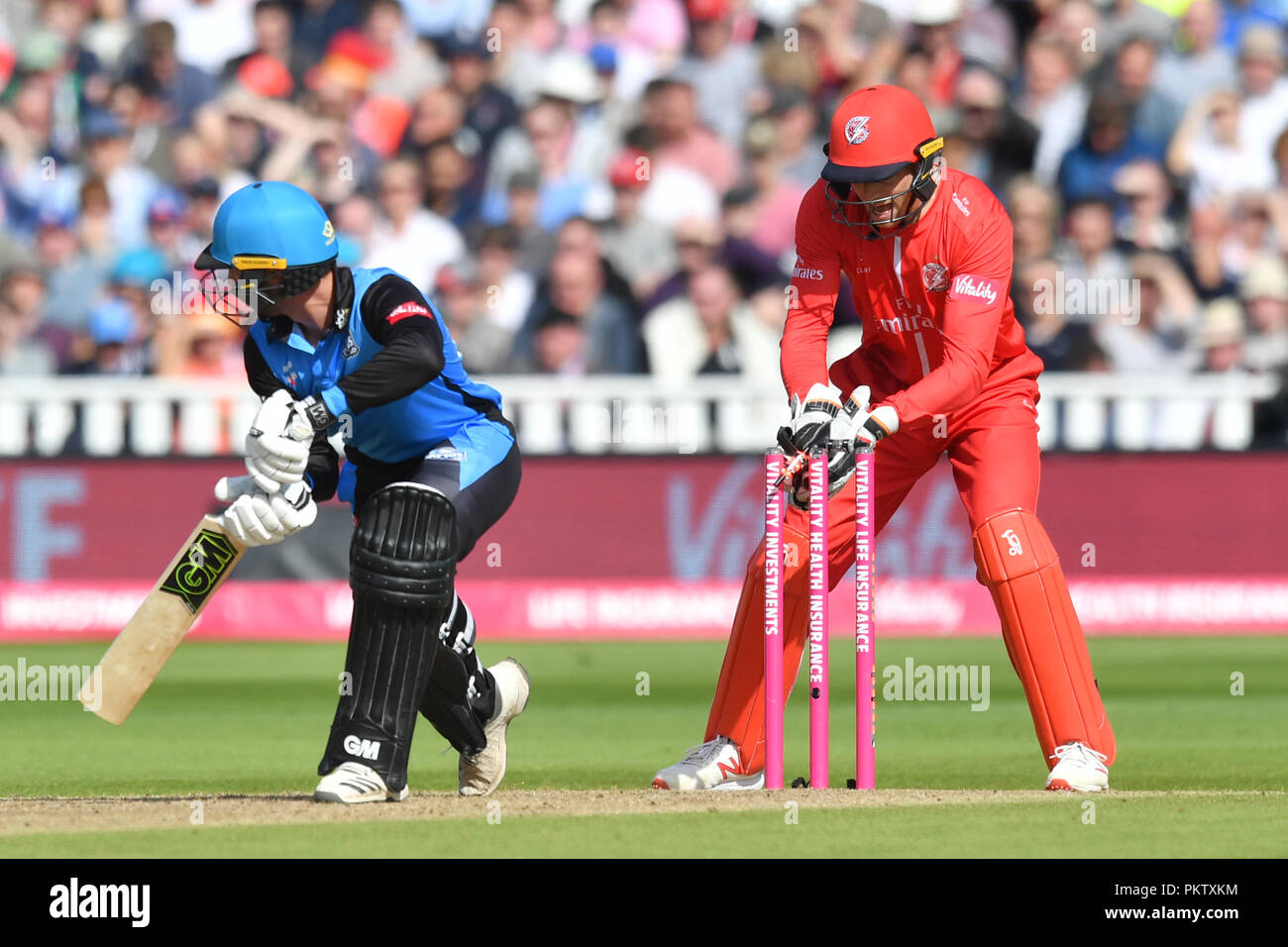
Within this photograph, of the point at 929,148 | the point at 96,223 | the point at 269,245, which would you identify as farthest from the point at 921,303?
the point at 96,223

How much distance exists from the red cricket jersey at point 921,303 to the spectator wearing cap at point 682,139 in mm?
8096

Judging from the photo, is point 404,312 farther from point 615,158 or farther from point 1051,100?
point 1051,100

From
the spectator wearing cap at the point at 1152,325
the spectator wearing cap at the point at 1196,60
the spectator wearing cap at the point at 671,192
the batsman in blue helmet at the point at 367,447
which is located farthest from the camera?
the spectator wearing cap at the point at 1196,60

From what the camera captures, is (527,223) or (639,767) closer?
(639,767)

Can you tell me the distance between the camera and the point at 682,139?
15.4 metres

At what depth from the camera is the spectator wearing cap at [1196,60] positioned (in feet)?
50.9

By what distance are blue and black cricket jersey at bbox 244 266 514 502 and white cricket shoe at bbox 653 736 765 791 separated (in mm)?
1253

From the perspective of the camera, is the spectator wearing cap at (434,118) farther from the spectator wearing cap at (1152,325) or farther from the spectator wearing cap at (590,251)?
the spectator wearing cap at (1152,325)

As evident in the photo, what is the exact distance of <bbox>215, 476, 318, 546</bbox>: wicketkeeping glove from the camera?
6.23m

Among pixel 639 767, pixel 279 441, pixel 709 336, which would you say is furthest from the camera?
pixel 709 336

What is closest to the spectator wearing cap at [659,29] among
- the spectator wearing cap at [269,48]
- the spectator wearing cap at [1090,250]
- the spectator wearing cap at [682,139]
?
the spectator wearing cap at [682,139]

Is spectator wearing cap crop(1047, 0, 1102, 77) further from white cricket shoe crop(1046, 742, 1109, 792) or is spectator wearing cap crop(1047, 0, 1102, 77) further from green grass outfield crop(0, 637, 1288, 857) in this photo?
white cricket shoe crop(1046, 742, 1109, 792)

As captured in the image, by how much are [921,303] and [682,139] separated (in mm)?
8562
